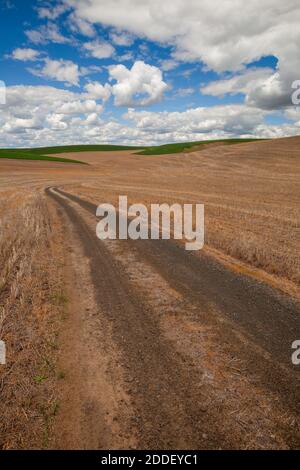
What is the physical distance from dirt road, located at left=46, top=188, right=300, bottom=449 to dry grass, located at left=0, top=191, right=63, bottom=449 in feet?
1.22

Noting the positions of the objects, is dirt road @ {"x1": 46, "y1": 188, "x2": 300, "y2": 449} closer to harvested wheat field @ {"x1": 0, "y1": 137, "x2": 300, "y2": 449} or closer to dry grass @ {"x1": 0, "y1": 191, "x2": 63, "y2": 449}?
harvested wheat field @ {"x1": 0, "y1": 137, "x2": 300, "y2": 449}

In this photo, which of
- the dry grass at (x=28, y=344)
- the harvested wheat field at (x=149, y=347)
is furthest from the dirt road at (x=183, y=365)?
the dry grass at (x=28, y=344)

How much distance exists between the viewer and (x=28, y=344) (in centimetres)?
589

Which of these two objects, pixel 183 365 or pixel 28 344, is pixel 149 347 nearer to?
pixel 183 365

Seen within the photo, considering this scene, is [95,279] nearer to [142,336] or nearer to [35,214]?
[142,336]

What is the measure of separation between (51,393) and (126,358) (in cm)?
140


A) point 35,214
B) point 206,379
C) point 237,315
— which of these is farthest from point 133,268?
point 35,214

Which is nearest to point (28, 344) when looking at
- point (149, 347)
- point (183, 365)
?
point (149, 347)

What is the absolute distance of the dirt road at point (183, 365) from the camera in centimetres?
410

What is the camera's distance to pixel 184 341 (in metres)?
6.10

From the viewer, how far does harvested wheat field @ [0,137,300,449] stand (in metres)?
4.14

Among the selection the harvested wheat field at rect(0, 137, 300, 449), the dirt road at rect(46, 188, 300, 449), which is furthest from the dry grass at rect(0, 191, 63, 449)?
the dirt road at rect(46, 188, 300, 449)

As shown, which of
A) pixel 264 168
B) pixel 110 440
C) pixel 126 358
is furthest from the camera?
pixel 264 168

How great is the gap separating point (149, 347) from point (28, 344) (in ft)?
7.62
